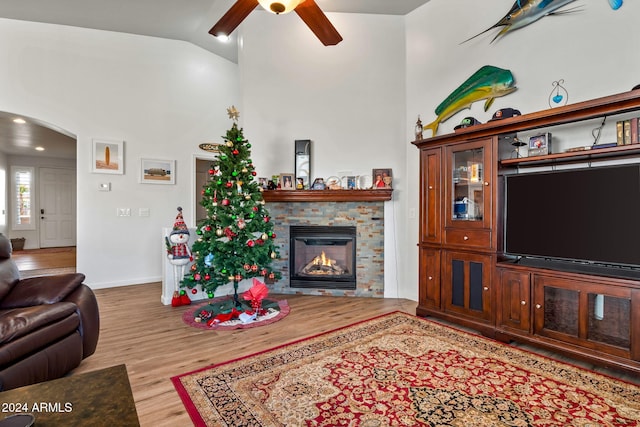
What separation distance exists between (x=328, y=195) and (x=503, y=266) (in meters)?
2.15

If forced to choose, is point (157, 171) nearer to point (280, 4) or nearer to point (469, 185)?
point (280, 4)

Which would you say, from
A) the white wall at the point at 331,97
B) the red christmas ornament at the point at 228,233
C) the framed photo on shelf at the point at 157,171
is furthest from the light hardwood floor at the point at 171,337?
the framed photo on shelf at the point at 157,171

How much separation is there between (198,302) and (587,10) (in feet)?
15.9

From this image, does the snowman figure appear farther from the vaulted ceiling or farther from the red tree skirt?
the vaulted ceiling

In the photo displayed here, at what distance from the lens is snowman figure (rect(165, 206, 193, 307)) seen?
3.77m

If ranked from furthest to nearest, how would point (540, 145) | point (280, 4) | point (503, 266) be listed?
point (503, 266), point (540, 145), point (280, 4)

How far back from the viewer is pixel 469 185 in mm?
3119

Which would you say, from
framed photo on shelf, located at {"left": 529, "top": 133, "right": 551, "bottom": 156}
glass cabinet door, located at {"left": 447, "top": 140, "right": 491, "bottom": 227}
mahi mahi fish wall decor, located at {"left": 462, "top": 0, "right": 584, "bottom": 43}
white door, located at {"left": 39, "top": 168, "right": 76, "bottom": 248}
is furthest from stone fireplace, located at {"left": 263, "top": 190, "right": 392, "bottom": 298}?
white door, located at {"left": 39, "top": 168, "right": 76, "bottom": 248}

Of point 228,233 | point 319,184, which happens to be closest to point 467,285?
point 319,184

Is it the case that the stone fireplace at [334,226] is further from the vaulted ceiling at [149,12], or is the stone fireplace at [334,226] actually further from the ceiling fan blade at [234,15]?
the vaulted ceiling at [149,12]

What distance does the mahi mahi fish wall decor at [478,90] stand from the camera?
Result: 10.5ft

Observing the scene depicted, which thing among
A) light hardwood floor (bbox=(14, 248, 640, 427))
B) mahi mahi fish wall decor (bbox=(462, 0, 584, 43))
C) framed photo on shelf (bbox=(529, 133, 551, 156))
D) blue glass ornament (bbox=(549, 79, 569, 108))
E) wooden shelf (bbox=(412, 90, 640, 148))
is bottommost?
light hardwood floor (bbox=(14, 248, 640, 427))

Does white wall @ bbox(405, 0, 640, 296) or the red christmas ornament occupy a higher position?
white wall @ bbox(405, 0, 640, 296)

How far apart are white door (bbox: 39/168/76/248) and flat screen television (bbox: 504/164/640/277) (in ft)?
37.6
